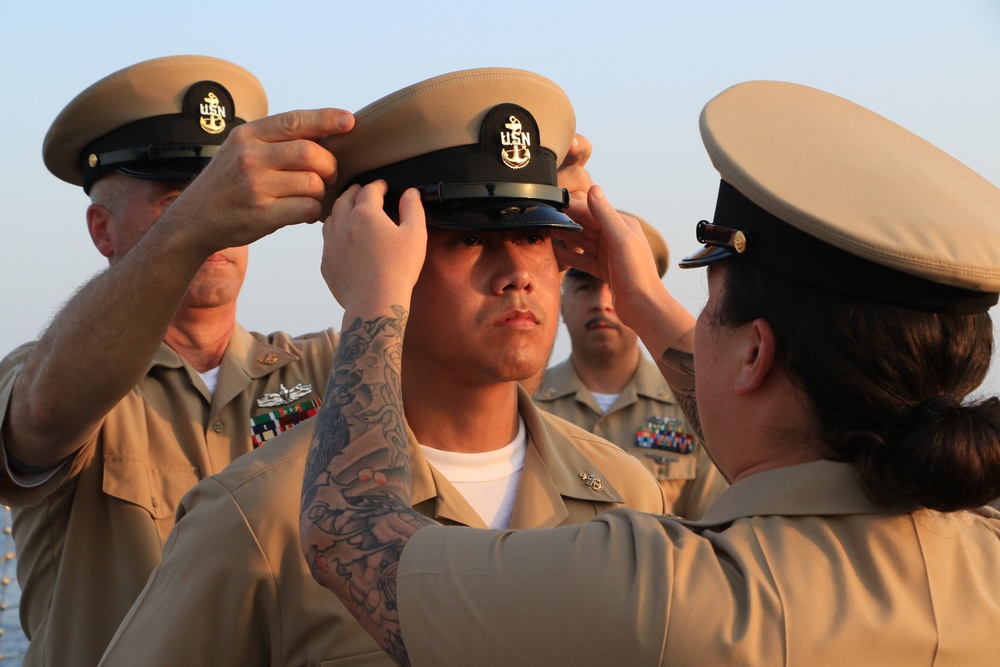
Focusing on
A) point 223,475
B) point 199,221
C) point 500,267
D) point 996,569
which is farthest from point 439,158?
point 996,569

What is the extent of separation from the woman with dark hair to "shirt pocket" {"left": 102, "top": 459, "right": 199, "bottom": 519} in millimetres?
1835

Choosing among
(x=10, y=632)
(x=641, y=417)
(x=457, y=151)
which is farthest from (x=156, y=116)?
(x=10, y=632)

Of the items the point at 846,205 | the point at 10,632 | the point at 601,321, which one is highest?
the point at 846,205

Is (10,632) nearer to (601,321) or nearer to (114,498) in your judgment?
(601,321)

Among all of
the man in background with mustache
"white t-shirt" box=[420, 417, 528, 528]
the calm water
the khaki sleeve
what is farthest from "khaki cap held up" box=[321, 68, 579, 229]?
the man in background with mustache

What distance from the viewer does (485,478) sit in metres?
3.19

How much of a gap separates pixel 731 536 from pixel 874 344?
1.40 ft

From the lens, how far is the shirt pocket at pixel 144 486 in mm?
3805

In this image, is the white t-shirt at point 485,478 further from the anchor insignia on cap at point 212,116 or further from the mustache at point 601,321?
the mustache at point 601,321

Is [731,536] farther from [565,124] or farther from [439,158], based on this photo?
[565,124]

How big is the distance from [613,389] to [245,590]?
670cm

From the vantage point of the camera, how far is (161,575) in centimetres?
278

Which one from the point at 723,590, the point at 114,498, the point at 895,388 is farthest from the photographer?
the point at 114,498

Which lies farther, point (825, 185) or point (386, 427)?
point (386, 427)
